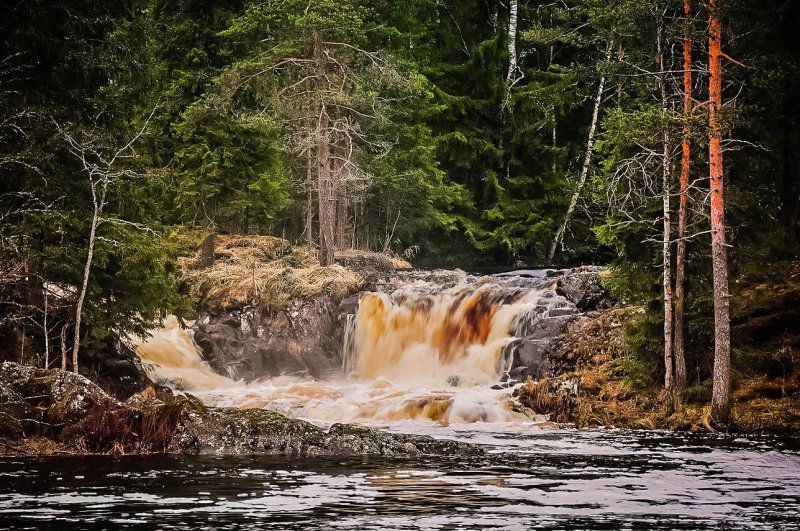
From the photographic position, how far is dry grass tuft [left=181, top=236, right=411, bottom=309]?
2689 cm

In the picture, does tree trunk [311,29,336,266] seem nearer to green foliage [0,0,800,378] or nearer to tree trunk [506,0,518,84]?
green foliage [0,0,800,378]

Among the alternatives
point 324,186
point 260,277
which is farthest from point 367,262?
point 260,277

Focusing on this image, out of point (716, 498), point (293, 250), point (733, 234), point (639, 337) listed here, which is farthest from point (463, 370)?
point (716, 498)

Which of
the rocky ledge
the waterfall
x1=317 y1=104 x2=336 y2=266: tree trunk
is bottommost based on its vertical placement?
the rocky ledge

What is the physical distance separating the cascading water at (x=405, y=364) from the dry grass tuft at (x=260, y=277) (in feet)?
4.29

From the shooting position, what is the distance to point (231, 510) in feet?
28.7

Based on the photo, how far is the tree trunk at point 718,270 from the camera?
1565cm

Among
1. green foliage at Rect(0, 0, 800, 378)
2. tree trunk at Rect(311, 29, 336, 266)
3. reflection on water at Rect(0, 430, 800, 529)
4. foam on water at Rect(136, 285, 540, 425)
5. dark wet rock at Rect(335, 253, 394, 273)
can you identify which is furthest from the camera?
dark wet rock at Rect(335, 253, 394, 273)

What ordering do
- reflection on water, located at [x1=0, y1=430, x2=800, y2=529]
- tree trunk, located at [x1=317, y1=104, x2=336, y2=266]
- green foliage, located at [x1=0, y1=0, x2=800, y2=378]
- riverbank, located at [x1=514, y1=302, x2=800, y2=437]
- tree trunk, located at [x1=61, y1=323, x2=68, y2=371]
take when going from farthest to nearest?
tree trunk, located at [x1=317, y1=104, x2=336, y2=266], riverbank, located at [x1=514, y1=302, x2=800, y2=437], green foliage, located at [x1=0, y1=0, x2=800, y2=378], tree trunk, located at [x1=61, y1=323, x2=68, y2=371], reflection on water, located at [x1=0, y1=430, x2=800, y2=529]

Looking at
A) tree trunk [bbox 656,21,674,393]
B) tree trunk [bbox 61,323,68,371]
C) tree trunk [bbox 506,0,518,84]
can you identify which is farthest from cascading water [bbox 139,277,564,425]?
tree trunk [bbox 506,0,518,84]

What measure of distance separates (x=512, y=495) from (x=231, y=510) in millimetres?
2906

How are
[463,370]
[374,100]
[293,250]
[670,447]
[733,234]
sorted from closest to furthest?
[670,447] < [733,234] < [463,370] < [374,100] < [293,250]

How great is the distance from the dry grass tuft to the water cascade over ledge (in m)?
1.18

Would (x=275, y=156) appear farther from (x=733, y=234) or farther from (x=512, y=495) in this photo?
(x=512, y=495)
